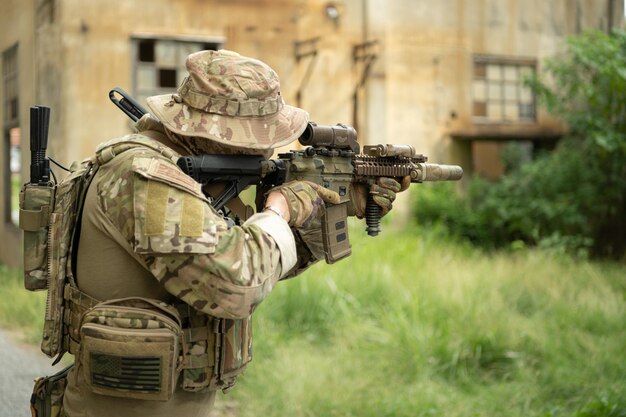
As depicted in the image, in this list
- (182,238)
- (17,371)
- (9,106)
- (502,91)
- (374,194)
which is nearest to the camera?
(182,238)

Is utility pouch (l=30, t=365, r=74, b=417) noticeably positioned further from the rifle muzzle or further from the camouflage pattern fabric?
the rifle muzzle

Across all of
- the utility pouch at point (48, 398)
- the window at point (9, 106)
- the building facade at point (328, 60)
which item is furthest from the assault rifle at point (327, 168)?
the window at point (9, 106)

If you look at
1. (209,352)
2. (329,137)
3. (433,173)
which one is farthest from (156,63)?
(209,352)

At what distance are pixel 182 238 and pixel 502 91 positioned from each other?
1017 centimetres

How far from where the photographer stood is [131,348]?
2213 mm

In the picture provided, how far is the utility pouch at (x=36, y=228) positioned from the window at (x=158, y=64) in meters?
6.39

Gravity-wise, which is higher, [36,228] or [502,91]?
[502,91]

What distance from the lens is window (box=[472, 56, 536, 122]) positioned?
11.4 m

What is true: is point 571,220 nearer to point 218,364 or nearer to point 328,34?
point 328,34

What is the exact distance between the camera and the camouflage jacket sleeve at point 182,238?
212cm

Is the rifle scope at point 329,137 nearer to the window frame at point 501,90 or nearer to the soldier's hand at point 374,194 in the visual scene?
the soldier's hand at point 374,194

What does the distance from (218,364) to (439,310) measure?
4.04 metres

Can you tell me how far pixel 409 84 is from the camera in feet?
34.9

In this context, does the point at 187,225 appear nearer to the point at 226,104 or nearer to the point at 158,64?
the point at 226,104
